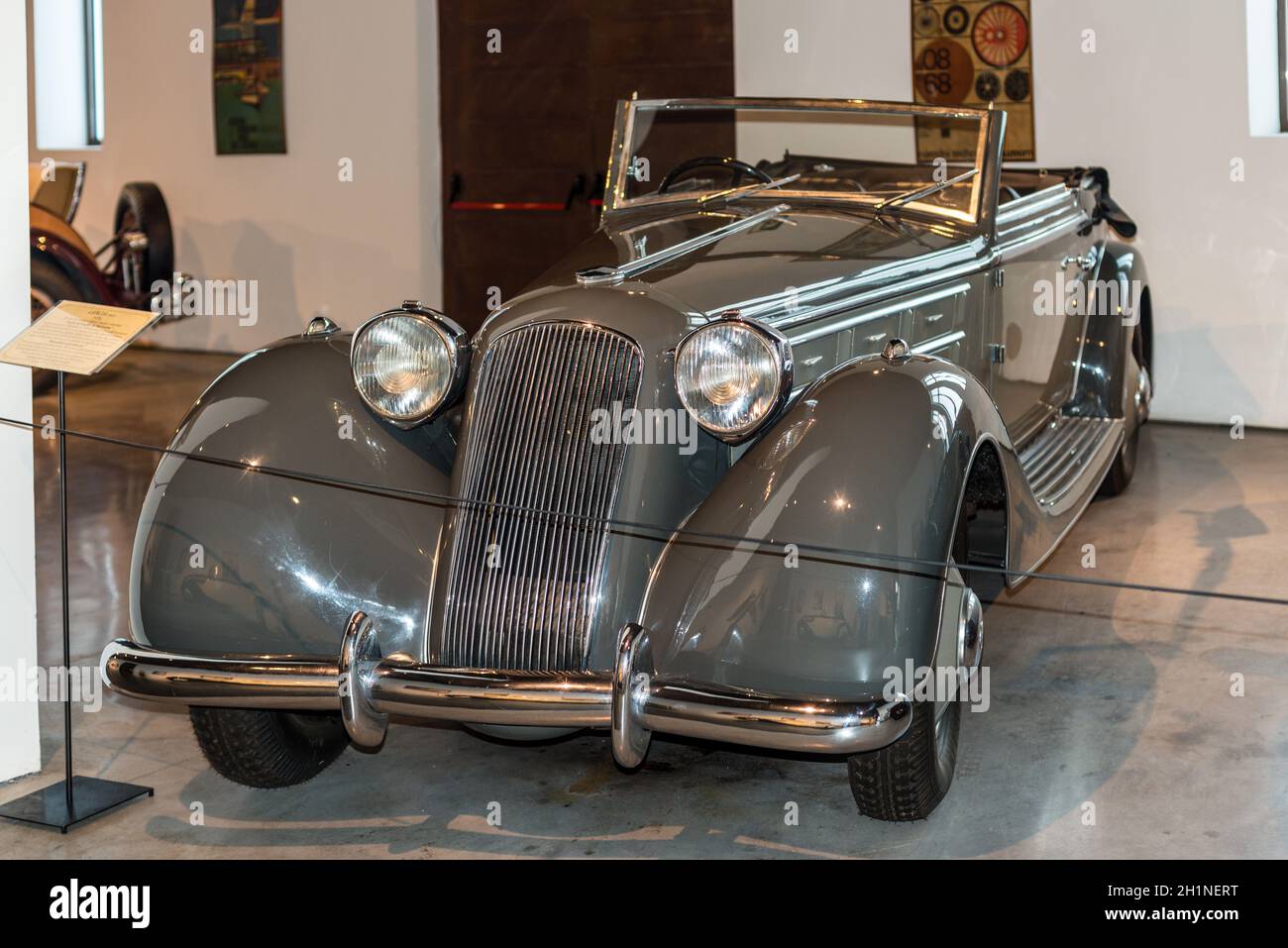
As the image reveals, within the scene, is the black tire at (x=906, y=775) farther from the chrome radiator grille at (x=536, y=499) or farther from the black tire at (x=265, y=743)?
the black tire at (x=265, y=743)

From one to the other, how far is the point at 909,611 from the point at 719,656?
1.20ft

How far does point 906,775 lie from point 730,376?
896 millimetres

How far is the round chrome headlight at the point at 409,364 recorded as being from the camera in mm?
3205

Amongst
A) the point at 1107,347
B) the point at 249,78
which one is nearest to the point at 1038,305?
the point at 1107,347

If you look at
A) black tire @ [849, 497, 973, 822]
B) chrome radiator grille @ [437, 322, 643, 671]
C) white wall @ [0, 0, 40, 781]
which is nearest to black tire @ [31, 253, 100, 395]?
white wall @ [0, 0, 40, 781]

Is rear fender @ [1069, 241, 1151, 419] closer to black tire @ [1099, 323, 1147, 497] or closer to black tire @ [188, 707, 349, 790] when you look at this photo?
black tire @ [1099, 323, 1147, 497]

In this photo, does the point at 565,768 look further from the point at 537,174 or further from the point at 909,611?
the point at 537,174

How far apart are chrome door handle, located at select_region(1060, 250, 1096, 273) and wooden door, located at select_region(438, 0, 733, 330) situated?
10.6ft

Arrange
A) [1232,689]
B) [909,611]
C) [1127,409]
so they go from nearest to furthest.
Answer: [909,611] → [1232,689] → [1127,409]

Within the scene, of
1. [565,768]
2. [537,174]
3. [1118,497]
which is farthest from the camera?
[537,174]

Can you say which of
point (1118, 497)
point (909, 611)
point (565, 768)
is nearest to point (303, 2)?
point (1118, 497)

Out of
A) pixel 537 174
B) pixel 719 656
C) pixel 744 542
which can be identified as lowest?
pixel 719 656

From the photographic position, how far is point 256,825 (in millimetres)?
3164

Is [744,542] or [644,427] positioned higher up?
[644,427]
